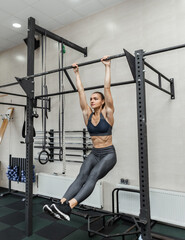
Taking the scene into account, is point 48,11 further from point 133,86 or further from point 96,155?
point 96,155

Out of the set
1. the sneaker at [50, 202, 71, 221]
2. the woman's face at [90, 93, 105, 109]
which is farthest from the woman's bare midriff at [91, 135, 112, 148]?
the sneaker at [50, 202, 71, 221]

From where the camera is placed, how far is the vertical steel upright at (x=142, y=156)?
1.82 m

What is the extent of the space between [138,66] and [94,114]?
811 millimetres

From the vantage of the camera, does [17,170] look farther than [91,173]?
Yes

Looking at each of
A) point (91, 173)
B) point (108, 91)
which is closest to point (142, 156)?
point (91, 173)

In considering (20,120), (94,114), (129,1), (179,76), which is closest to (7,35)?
(20,120)

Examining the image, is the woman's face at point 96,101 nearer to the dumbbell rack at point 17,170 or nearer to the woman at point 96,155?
the woman at point 96,155

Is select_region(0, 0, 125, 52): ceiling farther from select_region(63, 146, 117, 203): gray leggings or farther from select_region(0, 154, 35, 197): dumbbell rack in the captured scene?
select_region(0, 154, 35, 197): dumbbell rack

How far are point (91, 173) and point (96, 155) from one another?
280mm

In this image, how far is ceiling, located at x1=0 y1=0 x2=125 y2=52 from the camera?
3.80 meters

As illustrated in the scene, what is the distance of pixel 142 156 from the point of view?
1.89 meters

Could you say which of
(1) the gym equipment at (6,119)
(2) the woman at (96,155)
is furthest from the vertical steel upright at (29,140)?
(1) the gym equipment at (6,119)

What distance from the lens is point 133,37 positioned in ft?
12.1

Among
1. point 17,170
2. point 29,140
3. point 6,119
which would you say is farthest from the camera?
point 6,119
